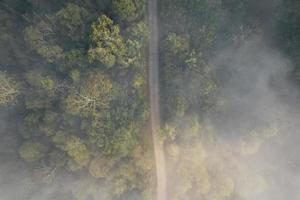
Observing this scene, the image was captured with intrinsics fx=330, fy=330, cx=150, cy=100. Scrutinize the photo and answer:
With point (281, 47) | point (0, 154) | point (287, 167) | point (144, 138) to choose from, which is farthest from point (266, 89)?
point (0, 154)

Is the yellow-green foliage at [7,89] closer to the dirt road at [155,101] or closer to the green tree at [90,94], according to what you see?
the green tree at [90,94]

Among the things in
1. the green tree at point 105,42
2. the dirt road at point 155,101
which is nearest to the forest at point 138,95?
the green tree at point 105,42

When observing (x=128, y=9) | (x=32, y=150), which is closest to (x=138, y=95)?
(x=128, y=9)

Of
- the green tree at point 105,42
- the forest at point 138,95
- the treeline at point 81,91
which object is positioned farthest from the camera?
the forest at point 138,95

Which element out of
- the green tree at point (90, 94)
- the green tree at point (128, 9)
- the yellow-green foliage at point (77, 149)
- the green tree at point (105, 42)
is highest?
the green tree at point (128, 9)

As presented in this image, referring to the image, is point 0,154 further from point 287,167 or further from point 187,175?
point 287,167

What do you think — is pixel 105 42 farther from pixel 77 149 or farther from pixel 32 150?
pixel 32 150

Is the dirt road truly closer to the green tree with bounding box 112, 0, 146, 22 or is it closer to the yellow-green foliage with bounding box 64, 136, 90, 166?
the green tree with bounding box 112, 0, 146, 22

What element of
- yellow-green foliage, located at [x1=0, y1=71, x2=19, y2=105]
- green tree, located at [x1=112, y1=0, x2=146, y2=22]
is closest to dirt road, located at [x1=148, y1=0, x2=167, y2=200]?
green tree, located at [x1=112, y1=0, x2=146, y2=22]
